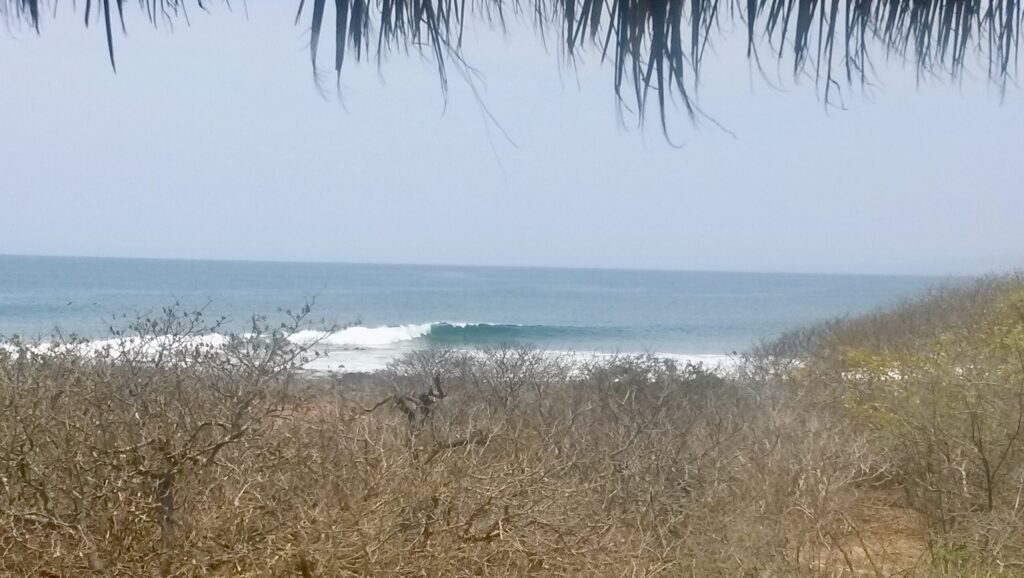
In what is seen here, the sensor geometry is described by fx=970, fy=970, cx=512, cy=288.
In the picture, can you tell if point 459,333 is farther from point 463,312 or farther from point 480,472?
point 480,472

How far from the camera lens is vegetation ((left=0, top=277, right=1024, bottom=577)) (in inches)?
165

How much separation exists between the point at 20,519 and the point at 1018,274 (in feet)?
37.3

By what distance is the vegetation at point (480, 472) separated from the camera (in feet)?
13.8

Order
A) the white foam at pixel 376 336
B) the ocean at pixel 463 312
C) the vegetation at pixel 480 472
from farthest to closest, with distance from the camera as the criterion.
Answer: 1. the ocean at pixel 463 312
2. the white foam at pixel 376 336
3. the vegetation at pixel 480 472

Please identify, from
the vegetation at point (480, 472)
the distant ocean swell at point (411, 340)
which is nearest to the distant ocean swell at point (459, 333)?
the distant ocean swell at point (411, 340)

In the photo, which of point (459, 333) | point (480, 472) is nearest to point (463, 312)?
point (459, 333)

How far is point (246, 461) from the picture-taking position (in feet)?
15.0

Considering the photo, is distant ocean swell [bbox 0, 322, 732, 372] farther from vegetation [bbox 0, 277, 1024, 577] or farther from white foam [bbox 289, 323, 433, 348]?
vegetation [bbox 0, 277, 1024, 577]

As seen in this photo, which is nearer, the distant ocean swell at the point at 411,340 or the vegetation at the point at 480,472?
the vegetation at the point at 480,472

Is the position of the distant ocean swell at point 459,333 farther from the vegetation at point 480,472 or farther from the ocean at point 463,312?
the vegetation at point 480,472

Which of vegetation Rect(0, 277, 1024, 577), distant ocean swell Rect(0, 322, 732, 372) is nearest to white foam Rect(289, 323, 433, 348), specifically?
distant ocean swell Rect(0, 322, 732, 372)

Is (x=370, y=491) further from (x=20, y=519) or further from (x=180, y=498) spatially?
(x=20, y=519)

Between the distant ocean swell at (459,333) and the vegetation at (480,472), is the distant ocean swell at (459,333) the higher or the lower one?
the lower one

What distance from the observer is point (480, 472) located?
523 centimetres
